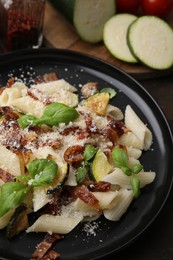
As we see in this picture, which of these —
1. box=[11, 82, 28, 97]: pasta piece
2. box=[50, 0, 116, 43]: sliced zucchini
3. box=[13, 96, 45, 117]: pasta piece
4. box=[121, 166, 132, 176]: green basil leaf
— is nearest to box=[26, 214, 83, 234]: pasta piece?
box=[121, 166, 132, 176]: green basil leaf

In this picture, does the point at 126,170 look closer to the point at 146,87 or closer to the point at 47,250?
the point at 47,250

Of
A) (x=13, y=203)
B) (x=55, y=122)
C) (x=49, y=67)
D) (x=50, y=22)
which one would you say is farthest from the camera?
(x=50, y=22)

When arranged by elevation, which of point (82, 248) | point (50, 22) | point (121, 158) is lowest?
point (82, 248)

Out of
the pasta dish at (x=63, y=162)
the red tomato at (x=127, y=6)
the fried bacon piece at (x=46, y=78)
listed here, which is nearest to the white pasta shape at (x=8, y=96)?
the pasta dish at (x=63, y=162)

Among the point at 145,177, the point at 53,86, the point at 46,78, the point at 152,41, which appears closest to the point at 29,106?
the point at 53,86

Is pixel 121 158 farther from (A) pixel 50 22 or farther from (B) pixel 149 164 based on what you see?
(A) pixel 50 22

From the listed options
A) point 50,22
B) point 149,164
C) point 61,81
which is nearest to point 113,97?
point 61,81

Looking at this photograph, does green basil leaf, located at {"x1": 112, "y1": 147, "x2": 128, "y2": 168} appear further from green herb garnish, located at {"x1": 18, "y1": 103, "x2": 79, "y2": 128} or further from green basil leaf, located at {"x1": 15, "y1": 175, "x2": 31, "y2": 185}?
green basil leaf, located at {"x1": 15, "y1": 175, "x2": 31, "y2": 185}
